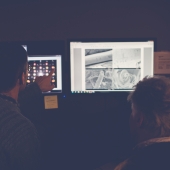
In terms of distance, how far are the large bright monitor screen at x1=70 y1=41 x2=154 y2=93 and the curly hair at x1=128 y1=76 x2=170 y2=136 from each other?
3.26 feet

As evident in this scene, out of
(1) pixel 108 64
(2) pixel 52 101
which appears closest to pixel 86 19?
(1) pixel 108 64

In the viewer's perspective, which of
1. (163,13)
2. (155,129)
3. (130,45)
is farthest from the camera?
(163,13)

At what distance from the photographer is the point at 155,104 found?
3.99ft

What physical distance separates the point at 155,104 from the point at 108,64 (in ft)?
3.62

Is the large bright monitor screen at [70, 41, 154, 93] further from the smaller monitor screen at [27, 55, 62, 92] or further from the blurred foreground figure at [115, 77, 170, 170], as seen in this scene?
the blurred foreground figure at [115, 77, 170, 170]

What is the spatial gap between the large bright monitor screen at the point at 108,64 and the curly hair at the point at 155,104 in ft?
3.26

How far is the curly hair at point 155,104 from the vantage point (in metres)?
1.19

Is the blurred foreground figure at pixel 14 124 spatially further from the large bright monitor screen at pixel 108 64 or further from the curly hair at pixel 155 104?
the large bright monitor screen at pixel 108 64

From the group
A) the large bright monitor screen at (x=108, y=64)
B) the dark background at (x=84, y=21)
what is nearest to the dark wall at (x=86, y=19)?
the dark background at (x=84, y=21)

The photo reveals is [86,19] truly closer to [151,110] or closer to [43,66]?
[43,66]

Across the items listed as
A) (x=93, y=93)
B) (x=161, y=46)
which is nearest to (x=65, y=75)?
(x=93, y=93)

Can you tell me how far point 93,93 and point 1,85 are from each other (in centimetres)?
103

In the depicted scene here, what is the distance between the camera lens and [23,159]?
123 cm

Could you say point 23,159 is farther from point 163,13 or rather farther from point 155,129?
point 163,13
